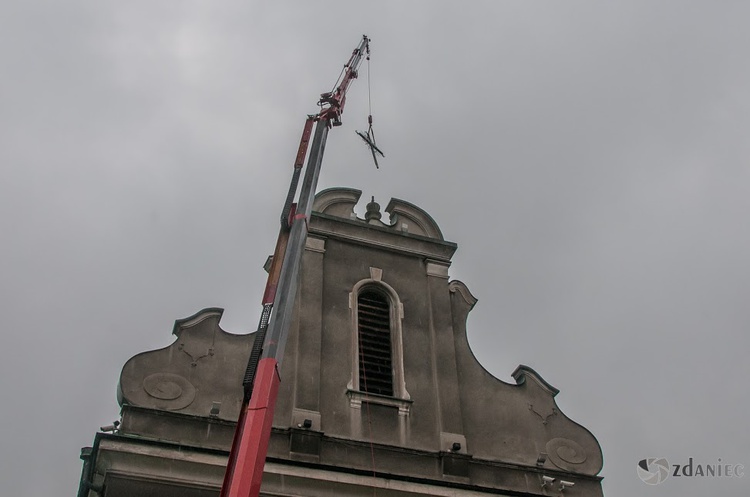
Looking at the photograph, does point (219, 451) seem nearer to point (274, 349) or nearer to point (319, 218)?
point (274, 349)

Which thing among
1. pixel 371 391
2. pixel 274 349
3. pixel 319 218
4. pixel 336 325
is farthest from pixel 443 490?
pixel 319 218

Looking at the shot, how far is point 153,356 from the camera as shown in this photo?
15.7 metres

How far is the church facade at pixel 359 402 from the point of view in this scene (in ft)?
47.2

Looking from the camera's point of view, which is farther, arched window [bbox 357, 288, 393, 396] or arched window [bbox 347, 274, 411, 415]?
arched window [bbox 357, 288, 393, 396]

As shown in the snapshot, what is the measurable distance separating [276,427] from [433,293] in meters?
5.16

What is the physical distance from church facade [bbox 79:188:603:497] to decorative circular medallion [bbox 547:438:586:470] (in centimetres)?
3

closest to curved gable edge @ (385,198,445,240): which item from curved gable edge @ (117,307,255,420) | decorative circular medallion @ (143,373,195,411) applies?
curved gable edge @ (117,307,255,420)

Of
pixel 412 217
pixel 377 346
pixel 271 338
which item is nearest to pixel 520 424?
pixel 377 346

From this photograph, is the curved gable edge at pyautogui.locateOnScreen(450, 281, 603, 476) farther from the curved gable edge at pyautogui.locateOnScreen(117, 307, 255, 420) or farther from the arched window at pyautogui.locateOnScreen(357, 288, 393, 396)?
the curved gable edge at pyautogui.locateOnScreen(117, 307, 255, 420)

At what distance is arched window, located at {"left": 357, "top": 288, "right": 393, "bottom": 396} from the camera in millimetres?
16969

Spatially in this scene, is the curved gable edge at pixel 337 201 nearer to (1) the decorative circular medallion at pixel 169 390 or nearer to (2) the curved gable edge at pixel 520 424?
(2) the curved gable edge at pixel 520 424

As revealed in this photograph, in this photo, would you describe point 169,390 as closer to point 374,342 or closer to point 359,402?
point 359,402

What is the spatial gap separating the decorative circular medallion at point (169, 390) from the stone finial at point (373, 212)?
6.31 meters

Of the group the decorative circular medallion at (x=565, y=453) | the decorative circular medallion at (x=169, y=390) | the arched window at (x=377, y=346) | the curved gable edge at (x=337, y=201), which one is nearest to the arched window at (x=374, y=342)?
the arched window at (x=377, y=346)
